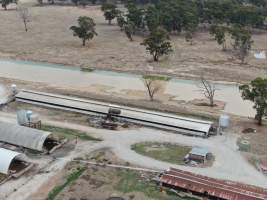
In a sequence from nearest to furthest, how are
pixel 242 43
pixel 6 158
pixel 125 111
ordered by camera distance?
pixel 6 158, pixel 125 111, pixel 242 43

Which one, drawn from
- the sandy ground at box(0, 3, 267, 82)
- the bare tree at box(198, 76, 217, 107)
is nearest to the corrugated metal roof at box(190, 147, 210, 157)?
the bare tree at box(198, 76, 217, 107)

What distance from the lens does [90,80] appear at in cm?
Answer: 4631

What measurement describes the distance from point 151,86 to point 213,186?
20.2 meters

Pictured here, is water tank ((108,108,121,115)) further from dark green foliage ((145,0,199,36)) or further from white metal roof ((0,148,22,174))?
dark green foliage ((145,0,199,36))

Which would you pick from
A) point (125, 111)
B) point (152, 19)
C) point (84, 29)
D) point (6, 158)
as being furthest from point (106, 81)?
point (6, 158)

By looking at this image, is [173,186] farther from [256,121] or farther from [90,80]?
[90,80]

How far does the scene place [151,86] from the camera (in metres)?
43.5

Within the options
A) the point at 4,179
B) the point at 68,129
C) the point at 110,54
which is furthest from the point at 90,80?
the point at 4,179

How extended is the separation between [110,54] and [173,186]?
107 ft

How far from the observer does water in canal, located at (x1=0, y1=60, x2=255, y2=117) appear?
137ft

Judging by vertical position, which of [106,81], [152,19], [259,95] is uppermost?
[152,19]

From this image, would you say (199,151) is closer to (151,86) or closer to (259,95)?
(259,95)

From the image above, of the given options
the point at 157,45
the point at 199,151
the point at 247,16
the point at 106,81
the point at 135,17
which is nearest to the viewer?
the point at 199,151

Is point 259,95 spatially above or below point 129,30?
below
